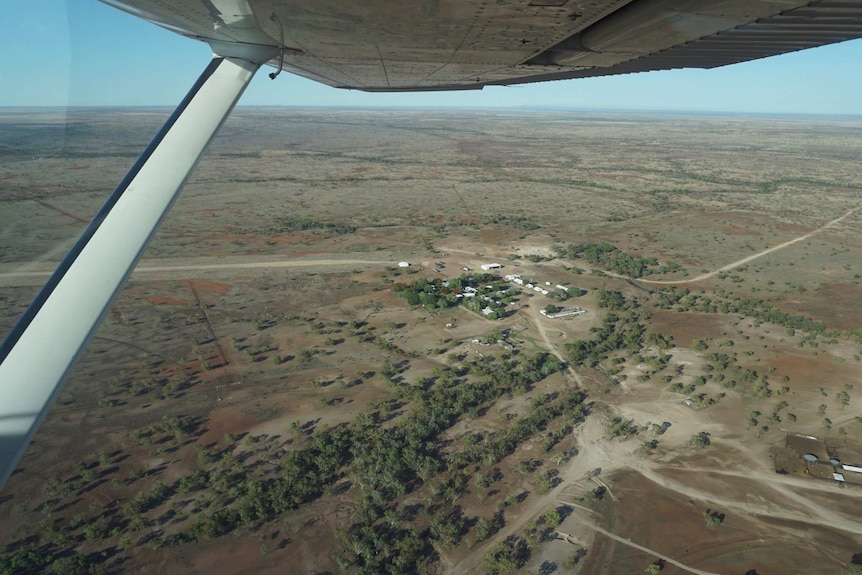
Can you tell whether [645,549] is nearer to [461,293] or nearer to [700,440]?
[700,440]

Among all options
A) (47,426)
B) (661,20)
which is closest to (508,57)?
(661,20)

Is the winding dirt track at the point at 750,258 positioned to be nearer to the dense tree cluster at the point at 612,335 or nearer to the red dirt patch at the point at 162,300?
the dense tree cluster at the point at 612,335

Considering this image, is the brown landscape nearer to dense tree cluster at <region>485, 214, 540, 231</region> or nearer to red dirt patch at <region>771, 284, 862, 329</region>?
red dirt patch at <region>771, 284, 862, 329</region>

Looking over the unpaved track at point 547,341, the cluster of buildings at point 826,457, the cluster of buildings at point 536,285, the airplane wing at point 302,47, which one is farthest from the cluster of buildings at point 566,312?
the airplane wing at point 302,47

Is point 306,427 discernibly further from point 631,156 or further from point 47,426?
point 631,156

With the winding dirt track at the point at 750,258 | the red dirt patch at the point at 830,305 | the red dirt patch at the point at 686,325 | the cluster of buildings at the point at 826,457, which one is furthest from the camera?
the winding dirt track at the point at 750,258

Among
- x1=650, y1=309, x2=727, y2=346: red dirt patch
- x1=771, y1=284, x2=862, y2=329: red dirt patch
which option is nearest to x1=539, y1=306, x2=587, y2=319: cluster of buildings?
x1=650, y1=309, x2=727, y2=346: red dirt patch
